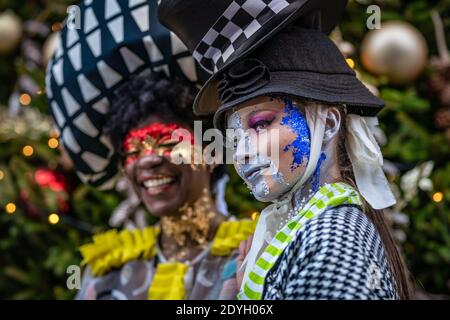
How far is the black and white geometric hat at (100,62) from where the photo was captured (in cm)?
266

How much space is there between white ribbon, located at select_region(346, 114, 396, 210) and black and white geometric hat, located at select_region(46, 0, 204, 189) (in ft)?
2.87

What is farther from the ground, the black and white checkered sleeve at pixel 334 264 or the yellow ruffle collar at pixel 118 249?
the black and white checkered sleeve at pixel 334 264

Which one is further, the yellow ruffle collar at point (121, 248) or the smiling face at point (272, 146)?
the yellow ruffle collar at point (121, 248)

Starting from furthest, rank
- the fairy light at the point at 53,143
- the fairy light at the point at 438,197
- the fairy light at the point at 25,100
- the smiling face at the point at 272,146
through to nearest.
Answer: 1. the fairy light at the point at 25,100
2. the fairy light at the point at 53,143
3. the fairy light at the point at 438,197
4. the smiling face at the point at 272,146

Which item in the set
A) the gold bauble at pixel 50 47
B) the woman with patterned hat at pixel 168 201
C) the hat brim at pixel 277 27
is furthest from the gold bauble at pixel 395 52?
the gold bauble at pixel 50 47

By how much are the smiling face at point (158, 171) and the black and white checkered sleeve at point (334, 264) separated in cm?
103

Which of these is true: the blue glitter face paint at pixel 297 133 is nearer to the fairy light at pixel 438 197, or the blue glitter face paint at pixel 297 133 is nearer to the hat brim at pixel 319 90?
the hat brim at pixel 319 90

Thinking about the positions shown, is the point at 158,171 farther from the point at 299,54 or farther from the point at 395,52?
the point at 395,52

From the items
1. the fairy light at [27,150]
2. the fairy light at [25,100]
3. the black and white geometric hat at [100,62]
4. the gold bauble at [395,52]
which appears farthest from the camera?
the fairy light at [25,100]

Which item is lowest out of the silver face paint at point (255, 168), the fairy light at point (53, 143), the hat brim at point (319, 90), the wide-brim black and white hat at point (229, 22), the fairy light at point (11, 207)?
the fairy light at point (11, 207)

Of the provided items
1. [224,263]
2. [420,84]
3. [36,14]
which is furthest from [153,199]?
[36,14]

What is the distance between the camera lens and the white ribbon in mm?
1905

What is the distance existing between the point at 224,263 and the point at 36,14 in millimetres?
2508

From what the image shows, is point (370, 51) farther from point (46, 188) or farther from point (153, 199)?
point (46, 188)
